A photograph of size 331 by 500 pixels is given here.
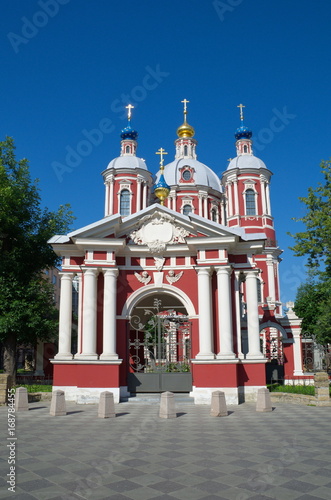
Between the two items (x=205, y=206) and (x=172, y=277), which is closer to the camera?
(x=172, y=277)

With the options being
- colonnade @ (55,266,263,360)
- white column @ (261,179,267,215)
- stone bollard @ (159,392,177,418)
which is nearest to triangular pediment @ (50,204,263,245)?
colonnade @ (55,266,263,360)

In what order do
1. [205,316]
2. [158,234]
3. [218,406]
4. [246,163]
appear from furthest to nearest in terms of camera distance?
[246,163], [158,234], [205,316], [218,406]

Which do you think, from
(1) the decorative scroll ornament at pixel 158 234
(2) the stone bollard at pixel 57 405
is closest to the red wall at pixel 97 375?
(2) the stone bollard at pixel 57 405

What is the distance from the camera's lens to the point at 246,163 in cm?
3750

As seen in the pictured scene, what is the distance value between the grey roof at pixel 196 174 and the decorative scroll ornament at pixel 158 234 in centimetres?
2083

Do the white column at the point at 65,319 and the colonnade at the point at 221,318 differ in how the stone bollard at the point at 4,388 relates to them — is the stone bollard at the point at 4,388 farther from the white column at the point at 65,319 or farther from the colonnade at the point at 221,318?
the colonnade at the point at 221,318

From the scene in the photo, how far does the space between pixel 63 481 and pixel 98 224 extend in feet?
38.2

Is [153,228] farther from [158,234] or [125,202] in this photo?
[125,202]

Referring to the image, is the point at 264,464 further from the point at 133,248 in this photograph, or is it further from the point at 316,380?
the point at 133,248

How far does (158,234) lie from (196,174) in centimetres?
2250

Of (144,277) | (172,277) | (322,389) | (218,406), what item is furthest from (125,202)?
(218,406)

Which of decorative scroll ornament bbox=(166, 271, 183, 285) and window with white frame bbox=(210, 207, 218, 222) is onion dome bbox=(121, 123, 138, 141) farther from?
decorative scroll ornament bbox=(166, 271, 183, 285)

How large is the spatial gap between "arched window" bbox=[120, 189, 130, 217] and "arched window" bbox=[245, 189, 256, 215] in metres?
9.93

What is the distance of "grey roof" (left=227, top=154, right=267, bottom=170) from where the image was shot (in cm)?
3725
